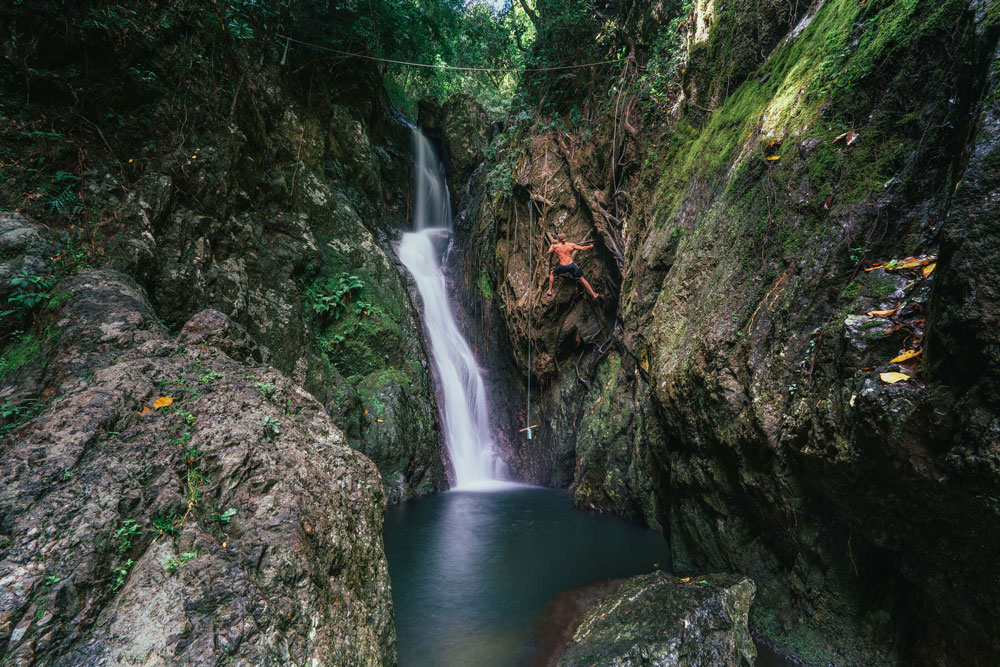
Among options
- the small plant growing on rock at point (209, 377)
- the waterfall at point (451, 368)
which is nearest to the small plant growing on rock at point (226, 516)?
the small plant growing on rock at point (209, 377)

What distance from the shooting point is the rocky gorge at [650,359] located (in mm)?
1857

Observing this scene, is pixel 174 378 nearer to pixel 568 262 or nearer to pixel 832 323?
pixel 832 323

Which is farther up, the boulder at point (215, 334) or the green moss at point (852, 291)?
the boulder at point (215, 334)

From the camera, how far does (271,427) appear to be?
9.33ft

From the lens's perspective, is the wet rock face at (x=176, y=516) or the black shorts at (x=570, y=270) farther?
the black shorts at (x=570, y=270)

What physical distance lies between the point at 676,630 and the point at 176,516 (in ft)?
10.8

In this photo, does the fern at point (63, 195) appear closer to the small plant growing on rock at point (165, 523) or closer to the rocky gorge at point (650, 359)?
the rocky gorge at point (650, 359)

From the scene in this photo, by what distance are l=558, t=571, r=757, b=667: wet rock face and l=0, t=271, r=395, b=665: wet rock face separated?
162 centimetres

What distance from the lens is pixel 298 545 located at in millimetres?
2246

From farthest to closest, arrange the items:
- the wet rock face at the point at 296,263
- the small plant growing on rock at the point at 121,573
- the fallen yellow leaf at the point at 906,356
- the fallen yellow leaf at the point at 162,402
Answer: the wet rock face at the point at 296,263 → the fallen yellow leaf at the point at 162,402 → the fallen yellow leaf at the point at 906,356 → the small plant growing on rock at the point at 121,573

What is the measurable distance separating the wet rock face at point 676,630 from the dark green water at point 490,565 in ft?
2.69

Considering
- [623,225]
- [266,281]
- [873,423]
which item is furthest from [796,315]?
[266,281]

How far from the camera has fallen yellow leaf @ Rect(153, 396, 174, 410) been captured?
8.55 feet

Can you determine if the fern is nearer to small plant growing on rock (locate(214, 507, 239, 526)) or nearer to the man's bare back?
small plant growing on rock (locate(214, 507, 239, 526))
